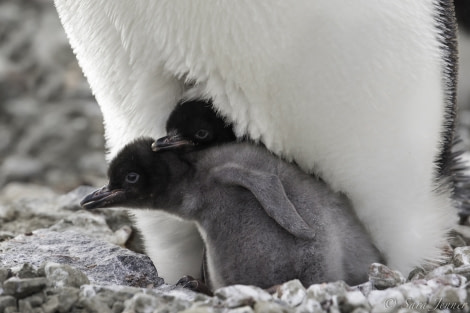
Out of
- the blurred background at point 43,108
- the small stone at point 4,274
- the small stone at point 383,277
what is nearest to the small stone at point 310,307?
the small stone at point 383,277

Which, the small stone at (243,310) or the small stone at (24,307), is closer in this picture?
the small stone at (243,310)

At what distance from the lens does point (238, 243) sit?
233cm

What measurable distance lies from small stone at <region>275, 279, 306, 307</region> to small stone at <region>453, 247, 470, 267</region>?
22.3 inches

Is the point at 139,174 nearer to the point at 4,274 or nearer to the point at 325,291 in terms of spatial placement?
the point at 4,274

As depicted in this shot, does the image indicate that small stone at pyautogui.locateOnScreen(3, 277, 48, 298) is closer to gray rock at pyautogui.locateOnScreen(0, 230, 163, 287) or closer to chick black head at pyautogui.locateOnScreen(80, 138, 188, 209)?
gray rock at pyautogui.locateOnScreen(0, 230, 163, 287)

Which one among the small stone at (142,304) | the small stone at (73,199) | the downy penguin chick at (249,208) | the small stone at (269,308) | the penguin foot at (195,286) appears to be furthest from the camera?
the small stone at (73,199)

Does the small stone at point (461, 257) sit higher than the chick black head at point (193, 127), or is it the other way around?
the chick black head at point (193, 127)

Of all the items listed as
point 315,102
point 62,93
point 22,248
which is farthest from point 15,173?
point 315,102

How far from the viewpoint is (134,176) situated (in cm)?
246

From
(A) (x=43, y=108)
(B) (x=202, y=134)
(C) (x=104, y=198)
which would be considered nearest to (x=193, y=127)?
(B) (x=202, y=134)

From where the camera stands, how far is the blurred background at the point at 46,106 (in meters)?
5.30

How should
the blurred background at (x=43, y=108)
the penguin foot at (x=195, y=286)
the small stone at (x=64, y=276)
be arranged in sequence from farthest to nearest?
the blurred background at (x=43, y=108), the penguin foot at (x=195, y=286), the small stone at (x=64, y=276)

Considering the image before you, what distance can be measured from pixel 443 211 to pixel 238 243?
1.96ft

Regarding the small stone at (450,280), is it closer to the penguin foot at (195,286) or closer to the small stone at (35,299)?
the penguin foot at (195,286)
